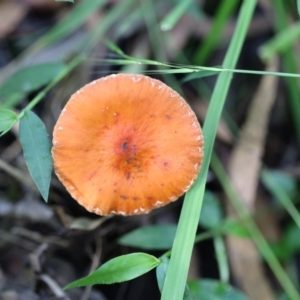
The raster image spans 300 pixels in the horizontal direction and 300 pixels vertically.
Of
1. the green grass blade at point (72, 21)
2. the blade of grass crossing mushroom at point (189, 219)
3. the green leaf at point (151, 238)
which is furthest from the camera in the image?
the green grass blade at point (72, 21)

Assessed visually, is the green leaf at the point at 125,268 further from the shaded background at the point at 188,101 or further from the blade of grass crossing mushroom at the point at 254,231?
the blade of grass crossing mushroom at the point at 254,231

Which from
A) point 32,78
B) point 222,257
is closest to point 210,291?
point 222,257

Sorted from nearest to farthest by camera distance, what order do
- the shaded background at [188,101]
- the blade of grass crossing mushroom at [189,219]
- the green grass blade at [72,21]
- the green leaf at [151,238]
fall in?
the blade of grass crossing mushroom at [189,219], the green leaf at [151,238], the shaded background at [188,101], the green grass blade at [72,21]

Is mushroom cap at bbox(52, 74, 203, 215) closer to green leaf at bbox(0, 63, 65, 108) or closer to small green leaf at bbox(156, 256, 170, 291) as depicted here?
small green leaf at bbox(156, 256, 170, 291)

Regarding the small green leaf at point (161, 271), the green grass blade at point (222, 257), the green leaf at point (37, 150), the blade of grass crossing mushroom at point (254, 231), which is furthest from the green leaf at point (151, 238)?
the green leaf at point (37, 150)

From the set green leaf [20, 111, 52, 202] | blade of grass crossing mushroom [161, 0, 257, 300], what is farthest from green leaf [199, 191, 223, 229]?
green leaf [20, 111, 52, 202]

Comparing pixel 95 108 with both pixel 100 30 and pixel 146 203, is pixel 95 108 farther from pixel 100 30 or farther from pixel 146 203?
pixel 100 30
